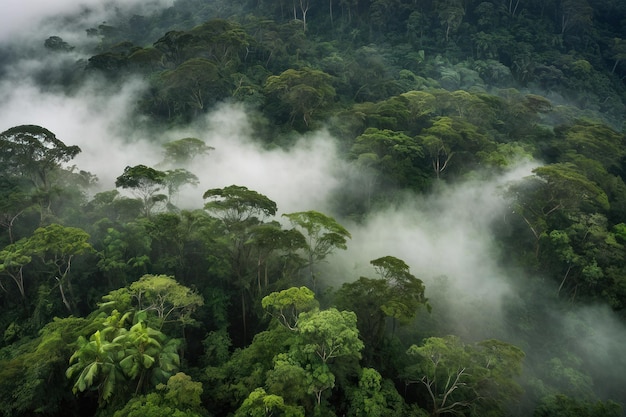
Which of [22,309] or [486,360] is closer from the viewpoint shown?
[486,360]

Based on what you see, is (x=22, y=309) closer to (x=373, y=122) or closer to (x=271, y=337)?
(x=271, y=337)

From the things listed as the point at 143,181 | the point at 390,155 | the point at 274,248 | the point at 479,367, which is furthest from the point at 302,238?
the point at 390,155

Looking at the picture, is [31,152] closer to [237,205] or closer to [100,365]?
[237,205]

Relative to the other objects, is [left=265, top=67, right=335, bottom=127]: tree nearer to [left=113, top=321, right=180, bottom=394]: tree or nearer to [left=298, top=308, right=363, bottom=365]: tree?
[left=298, top=308, right=363, bottom=365]: tree

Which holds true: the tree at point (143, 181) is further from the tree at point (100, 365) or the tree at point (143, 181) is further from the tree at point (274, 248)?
the tree at point (100, 365)

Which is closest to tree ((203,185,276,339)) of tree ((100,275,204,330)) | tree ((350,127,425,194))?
tree ((100,275,204,330))

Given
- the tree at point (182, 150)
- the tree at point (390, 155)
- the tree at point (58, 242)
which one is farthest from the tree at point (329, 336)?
Answer: the tree at point (182, 150)


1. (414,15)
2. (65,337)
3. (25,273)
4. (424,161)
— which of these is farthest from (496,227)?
(414,15)
